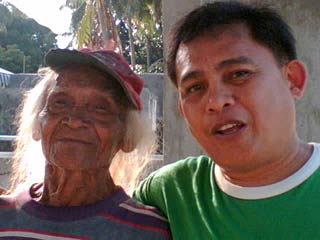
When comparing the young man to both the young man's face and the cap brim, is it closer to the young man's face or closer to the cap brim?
the young man's face

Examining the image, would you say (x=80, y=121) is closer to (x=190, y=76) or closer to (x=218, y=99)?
(x=190, y=76)

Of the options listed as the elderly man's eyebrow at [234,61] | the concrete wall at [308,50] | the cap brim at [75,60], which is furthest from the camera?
the concrete wall at [308,50]

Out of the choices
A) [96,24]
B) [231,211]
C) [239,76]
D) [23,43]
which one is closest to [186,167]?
[231,211]

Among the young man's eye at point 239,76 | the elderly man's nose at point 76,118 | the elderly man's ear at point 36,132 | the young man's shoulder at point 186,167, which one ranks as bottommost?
the young man's shoulder at point 186,167

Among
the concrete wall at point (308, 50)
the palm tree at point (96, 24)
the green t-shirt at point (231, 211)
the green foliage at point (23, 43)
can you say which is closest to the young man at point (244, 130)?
the green t-shirt at point (231, 211)

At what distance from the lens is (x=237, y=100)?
6.25 feet

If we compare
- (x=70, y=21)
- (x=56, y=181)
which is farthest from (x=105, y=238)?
(x=70, y=21)

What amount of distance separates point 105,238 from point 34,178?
53cm

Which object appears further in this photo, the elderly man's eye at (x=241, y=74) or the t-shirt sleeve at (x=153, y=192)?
the t-shirt sleeve at (x=153, y=192)

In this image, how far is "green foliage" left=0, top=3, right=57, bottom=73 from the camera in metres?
46.4

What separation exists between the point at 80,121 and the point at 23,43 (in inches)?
1935

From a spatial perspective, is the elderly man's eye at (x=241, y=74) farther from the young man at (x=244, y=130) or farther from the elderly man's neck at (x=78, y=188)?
the elderly man's neck at (x=78, y=188)

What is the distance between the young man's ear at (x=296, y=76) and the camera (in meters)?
2.07

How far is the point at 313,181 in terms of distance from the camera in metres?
1.90
